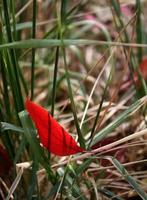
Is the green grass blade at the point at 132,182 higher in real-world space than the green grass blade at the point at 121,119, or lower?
lower

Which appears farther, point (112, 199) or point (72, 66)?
point (72, 66)

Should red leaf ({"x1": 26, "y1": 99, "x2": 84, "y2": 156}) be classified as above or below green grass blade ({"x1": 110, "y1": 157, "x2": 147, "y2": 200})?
above

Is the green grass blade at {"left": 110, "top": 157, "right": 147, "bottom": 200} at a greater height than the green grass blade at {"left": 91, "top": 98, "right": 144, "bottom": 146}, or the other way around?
the green grass blade at {"left": 91, "top": 98, "right": 144, "bottom": 146}

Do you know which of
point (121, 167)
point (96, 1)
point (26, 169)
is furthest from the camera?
point (96, 1)

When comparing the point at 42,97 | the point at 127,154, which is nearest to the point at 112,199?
the point at 127,154

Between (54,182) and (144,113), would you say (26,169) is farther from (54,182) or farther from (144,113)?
(144,113)

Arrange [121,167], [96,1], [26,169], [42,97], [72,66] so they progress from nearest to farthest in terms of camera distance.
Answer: [121,167] → [26,169] → [42,97] → [72,66] → [96,1]

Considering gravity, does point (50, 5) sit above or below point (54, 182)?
above

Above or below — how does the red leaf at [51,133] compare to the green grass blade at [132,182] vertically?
above
